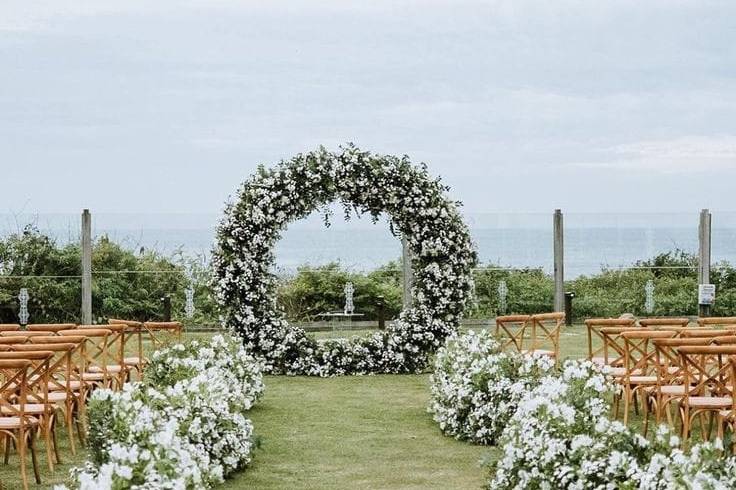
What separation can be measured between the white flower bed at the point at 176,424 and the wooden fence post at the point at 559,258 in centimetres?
998

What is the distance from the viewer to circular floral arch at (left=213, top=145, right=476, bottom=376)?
53.3ft

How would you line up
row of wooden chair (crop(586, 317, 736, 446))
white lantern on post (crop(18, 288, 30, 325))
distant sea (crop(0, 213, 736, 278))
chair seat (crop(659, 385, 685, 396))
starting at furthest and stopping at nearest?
distant sea (crop(0, 213, 736, 278)), white lantern on post (crop(18, 288, 30, 325)), chair seat (crop(659, 385, 685, 396)), row of wooden chair (crop(586, 317, 736, 446))

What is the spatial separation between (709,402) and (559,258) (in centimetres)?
1272

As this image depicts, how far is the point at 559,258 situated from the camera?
22000 millimetres

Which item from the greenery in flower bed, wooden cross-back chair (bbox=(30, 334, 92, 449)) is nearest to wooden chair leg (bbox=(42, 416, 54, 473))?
wooden cross-back chair (bbox=(30, 334, 92, 449))

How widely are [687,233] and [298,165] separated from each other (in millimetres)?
9686

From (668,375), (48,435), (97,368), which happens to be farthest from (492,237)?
(48,435)

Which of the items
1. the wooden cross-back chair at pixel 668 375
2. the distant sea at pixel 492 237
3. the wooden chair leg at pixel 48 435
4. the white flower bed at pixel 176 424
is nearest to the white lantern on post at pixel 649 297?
the distant sea at pixel 492 237

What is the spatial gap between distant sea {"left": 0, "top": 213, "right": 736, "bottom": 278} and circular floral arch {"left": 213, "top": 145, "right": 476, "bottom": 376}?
4.33m

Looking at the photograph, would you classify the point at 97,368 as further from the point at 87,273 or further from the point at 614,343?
the point at 87,273

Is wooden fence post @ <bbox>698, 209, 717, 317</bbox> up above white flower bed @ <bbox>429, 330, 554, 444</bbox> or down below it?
above

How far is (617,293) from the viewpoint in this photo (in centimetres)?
2286

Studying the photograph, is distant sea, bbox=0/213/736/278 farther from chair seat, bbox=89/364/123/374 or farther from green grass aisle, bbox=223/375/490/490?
chair seat, bbox=89/364/123/374

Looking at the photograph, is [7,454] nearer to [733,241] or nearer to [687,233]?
[687,233]
